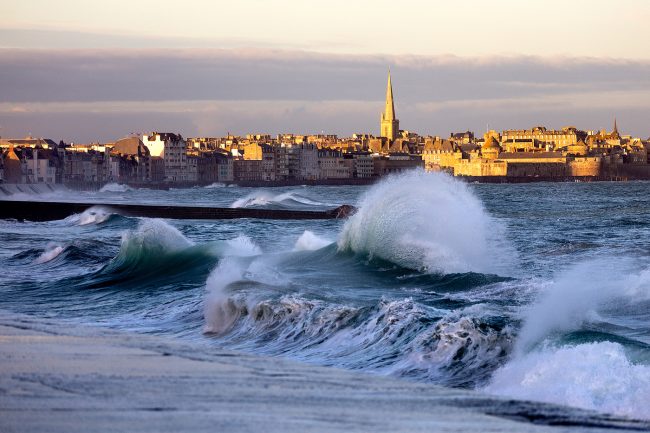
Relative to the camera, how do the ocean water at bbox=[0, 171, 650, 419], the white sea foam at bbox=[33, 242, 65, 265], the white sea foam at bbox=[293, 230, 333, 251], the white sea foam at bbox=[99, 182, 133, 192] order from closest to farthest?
the ocean water at bbox=[0, 171, 650, 419] → the white sea foam at bbox=[293, 230, 333, 251] → the white sea foam at bbox=[33, 242, 65, 265] → the white sea foam at bbox=[99, 182, 133, 192]

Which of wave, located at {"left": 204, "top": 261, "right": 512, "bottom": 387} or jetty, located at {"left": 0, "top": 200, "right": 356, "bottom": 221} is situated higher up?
wave, located at {"left": 204, "top": 261, "right": 512, "bottom": 387}

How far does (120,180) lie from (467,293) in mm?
140804

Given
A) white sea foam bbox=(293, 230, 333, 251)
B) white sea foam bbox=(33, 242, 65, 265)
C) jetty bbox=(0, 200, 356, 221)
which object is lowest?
jetty bbox=(0, 200, 356, 221)

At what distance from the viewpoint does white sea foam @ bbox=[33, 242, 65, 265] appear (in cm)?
2493

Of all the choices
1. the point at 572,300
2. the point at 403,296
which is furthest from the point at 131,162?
the point at 572,300

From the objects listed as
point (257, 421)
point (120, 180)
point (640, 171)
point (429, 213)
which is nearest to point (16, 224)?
point (429, 213)

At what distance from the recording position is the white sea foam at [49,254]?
24.9m

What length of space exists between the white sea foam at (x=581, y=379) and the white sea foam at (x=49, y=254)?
54.8 ft

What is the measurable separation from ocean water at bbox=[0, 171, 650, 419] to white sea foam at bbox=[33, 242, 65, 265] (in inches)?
1.9

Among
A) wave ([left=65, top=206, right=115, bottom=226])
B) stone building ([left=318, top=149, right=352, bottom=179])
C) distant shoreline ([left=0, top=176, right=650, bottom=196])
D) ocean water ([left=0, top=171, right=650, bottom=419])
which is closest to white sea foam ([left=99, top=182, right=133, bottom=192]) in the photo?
distant shoreline ([left=0, top=176, right=650, bottom=196])

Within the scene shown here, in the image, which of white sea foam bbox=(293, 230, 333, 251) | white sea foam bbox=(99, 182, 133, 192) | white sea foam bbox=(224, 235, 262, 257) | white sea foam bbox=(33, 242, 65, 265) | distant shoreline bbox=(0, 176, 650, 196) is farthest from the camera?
distant shoreline bbox=(0, 176, 650, 196)

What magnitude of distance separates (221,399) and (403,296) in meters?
7.06

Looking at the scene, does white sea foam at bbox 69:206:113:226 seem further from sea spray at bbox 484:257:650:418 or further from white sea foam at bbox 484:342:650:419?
white sea foam at bbox 484:342:650:419

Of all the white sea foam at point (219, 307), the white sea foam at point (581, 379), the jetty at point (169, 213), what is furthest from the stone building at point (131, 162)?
the white sea foam at point (581, 379)
